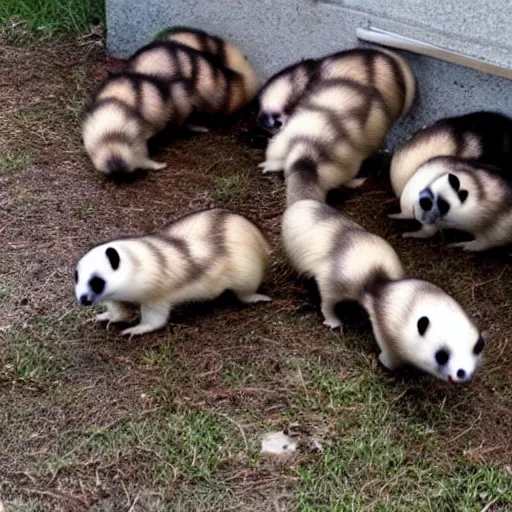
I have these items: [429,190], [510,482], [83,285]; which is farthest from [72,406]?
[429,190]

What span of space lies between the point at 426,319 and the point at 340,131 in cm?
192

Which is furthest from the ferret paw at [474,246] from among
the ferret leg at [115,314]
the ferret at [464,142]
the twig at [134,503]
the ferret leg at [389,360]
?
the twig at [134,503]

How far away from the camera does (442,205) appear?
5480mm

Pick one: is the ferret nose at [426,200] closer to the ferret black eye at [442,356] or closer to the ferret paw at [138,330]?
the ferret black eye at [442,356]

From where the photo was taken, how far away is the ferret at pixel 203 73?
676 cm

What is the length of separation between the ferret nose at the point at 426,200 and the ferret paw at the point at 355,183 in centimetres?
76

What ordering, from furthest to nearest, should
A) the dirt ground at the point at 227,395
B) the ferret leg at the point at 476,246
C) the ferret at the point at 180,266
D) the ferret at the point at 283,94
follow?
the ferret at the point at 283,94, the ferret leg at the point at 476,246, the ferret at the point at 180,266, the dirt ground at the point at 227,395

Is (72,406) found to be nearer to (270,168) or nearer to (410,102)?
(270,168)

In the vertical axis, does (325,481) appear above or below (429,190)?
below

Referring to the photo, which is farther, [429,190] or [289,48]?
[289,48]

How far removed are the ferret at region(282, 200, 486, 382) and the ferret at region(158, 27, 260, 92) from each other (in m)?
2.09

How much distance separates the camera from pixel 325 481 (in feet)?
13.6

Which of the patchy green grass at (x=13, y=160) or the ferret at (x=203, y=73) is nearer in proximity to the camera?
the patchy green grass at (x=13, y=160)

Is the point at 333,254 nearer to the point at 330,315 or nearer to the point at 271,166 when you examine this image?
the point at 330,315
